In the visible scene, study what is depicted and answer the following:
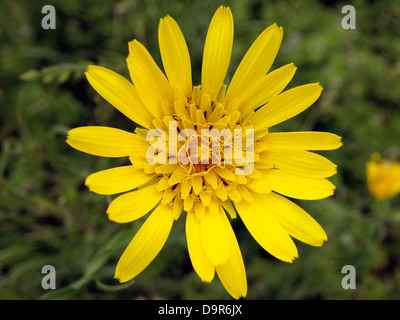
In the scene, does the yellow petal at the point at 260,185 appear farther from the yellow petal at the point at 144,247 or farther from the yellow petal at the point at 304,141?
the yellow petal at the point at 144,247

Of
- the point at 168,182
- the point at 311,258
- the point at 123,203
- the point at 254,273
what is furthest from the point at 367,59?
the point at 123,203

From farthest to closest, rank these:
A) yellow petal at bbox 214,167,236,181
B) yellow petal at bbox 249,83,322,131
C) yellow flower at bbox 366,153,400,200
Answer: yellow flower at bbox 366,153,400,200
yellow petal at bbox 214,167,236,181
yellow petal at bbox 249,83,322,131

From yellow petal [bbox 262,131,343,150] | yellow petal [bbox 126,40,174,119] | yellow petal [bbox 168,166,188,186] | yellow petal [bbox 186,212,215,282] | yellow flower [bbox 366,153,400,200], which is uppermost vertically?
yellow petal [bbox 126,40,174,119]

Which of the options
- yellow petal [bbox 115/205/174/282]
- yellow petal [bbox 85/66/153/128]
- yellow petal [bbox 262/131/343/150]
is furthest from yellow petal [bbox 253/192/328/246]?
yellow petal [bbox 85/66/153/128]

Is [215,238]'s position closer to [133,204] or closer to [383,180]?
[133,204]

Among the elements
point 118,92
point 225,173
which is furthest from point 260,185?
point 118,92

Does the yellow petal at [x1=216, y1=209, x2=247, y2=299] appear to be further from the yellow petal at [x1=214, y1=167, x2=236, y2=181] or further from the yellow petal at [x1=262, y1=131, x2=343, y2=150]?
the yellow petal at [x1=262, y1=131, x2=343, y2=150]
